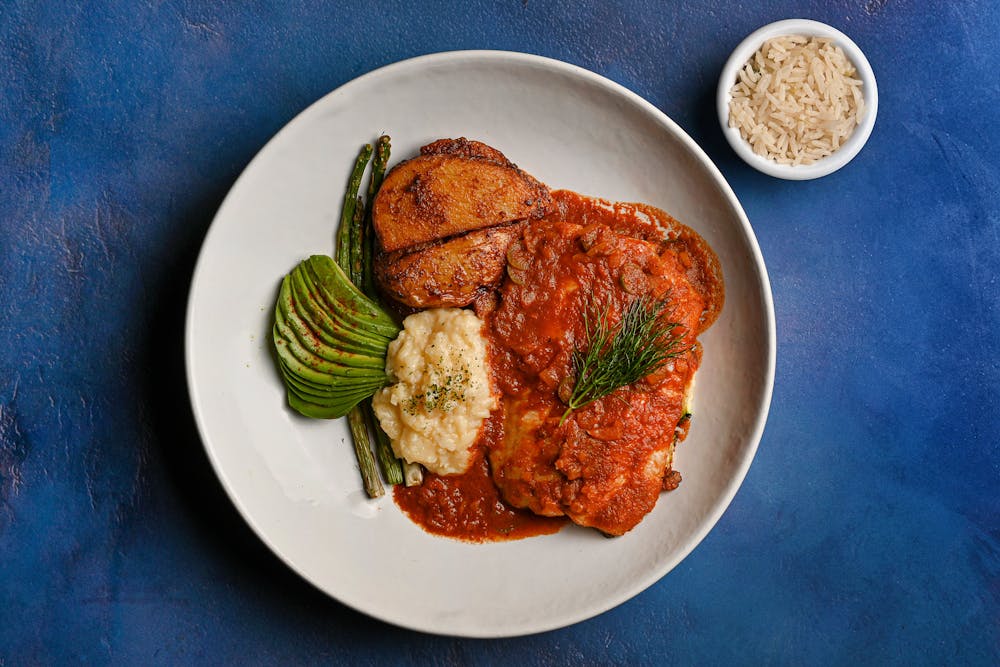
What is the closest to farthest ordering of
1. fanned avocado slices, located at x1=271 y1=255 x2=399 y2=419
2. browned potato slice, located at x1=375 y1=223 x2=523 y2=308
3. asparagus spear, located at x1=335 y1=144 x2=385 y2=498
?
browned potato slice, located at x1=375 y1=223 x2=523 y2=308 < fanned avocado slices, located at x1=271 y1=255 x2=399 y2=419 < asparagus spear, located at x1=335 y1=144 x2=385 y2=498

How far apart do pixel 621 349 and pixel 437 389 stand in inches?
37.1

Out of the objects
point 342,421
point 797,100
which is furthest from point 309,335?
point 797,100

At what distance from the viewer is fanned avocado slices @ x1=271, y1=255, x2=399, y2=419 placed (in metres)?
3.96

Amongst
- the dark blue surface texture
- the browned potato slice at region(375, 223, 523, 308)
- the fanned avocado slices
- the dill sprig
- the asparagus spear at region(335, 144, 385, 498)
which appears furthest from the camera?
the dark blue surface texture

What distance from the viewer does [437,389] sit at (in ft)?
12.7

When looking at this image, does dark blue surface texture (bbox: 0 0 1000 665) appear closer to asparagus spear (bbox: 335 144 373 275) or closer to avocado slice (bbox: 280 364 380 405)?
asparagus spear (bbox: 335 144 373 275)

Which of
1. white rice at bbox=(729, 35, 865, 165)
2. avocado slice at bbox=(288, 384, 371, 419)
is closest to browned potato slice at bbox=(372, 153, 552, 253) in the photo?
avocado slice at bbox=(288, 384, 371, 419)

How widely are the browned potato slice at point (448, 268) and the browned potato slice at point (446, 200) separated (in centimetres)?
5

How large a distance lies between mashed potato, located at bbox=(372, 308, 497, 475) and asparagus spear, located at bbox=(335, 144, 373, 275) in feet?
1.62

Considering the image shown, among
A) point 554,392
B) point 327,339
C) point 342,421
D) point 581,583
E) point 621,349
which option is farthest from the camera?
point 342,421

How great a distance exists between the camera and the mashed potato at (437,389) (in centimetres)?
387

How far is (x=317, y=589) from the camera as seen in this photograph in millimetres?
4086

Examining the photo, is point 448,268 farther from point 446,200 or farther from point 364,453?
point 364,453

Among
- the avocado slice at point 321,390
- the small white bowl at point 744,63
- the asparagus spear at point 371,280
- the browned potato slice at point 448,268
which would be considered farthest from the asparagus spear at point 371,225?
the small white bowl at point 744,63
